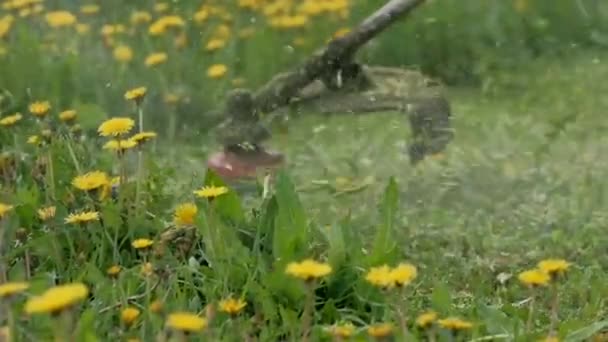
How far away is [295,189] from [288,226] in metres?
0.17

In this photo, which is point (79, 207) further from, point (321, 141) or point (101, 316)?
point (321, 141)

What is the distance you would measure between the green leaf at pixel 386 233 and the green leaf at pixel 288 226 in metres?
0.12

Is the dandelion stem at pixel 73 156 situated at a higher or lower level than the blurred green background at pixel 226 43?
higher

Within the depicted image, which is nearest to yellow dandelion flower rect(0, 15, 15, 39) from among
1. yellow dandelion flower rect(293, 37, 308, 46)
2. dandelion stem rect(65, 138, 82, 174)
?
yellow dandelion flower rect(293, 37, 308, 46)

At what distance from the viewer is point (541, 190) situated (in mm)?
2893

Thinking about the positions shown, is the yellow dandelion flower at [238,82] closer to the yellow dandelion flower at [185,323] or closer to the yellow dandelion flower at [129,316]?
the yellow dandelion flower at [129,316]

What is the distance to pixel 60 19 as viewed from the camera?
387cm

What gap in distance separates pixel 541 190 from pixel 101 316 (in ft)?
3.84

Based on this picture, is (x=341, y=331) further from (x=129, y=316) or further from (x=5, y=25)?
(x=5, y=25)

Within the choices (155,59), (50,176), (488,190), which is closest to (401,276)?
(50,176)

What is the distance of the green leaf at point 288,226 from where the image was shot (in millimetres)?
2252

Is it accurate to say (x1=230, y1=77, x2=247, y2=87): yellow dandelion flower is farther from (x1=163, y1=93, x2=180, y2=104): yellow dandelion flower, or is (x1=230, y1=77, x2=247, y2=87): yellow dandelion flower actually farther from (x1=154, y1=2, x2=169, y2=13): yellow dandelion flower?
(x1=154, y1=2, x2=169, y2=13): yellow dandelion flower

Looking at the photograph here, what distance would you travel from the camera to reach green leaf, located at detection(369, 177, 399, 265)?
2.26 meters

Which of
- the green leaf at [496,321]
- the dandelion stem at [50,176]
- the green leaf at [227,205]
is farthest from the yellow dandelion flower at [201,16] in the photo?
the green leaf at [496,321]
